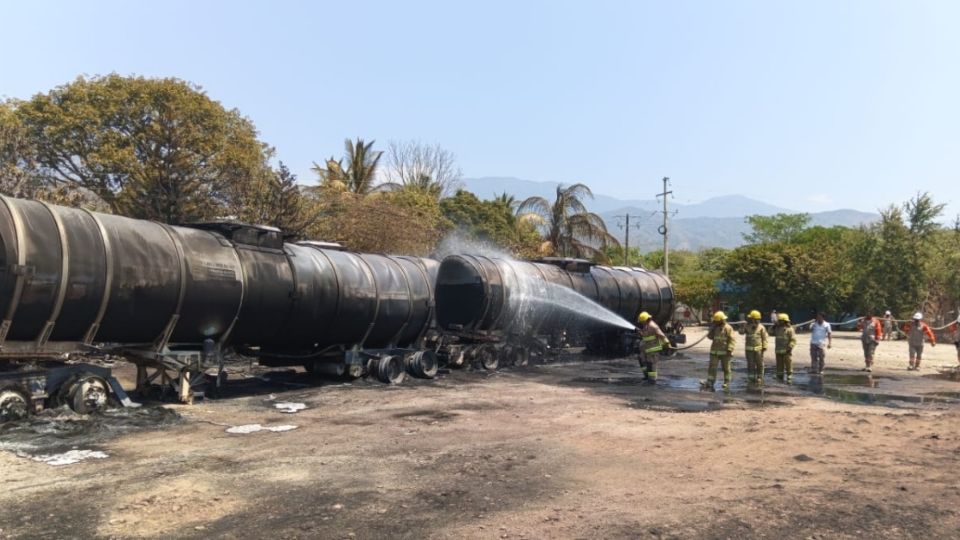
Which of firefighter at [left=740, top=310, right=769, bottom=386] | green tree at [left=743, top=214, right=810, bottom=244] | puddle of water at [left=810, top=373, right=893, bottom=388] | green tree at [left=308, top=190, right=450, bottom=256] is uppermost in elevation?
green tree at [left=743, top=214, right=810, bottom=244]

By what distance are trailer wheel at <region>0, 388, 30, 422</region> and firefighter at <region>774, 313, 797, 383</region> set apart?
16.5 metres

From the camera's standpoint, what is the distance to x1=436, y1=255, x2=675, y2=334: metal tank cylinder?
1912 centimetres

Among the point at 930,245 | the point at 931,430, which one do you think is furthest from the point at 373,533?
the point at 930,245

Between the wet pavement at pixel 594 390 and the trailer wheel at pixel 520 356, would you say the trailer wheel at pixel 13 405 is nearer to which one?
the wet pavement at pixel 594 390

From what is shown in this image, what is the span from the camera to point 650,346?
1719cm

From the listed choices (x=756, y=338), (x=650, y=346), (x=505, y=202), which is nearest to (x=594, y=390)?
(x=650, y=346)

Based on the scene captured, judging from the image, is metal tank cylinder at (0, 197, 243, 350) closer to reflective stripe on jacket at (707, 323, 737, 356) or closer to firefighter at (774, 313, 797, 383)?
reflective stripe on jacket at (707, 323, 737, 356)

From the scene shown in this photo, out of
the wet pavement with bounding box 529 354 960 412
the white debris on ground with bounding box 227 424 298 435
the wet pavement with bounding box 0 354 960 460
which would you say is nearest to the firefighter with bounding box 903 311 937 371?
the wet pavement with bounding box 0 354 960 460

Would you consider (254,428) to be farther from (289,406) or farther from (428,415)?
(428,415)

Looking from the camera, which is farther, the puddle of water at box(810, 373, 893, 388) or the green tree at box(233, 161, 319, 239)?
the green tree at box(233, 161, 319, 239)

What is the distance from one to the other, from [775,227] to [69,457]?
9639cm

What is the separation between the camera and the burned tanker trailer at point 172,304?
10.4m

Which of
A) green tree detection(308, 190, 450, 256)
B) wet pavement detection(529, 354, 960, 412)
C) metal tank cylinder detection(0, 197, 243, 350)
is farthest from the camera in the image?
green tree detection(308, 190, 450, 256)

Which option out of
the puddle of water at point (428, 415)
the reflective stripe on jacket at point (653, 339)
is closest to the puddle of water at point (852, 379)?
the reflective stripe on jacket at point (653, 339)
